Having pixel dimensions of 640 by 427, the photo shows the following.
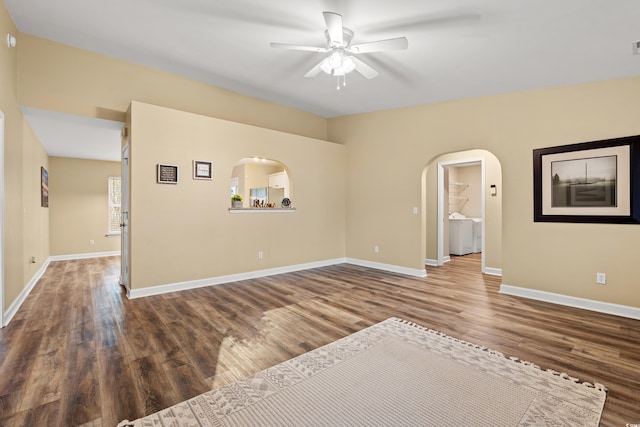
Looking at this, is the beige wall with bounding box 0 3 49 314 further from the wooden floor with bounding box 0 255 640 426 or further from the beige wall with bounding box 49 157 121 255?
the beige wall with bounding box 49 157 121 255

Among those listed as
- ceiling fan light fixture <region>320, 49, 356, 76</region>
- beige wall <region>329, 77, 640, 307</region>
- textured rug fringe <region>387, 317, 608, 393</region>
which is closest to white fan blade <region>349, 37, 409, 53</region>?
ceiling fan light fixture <region>320, 49, 356, 76</region>

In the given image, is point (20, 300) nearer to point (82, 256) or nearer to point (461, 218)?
point (82, 256)

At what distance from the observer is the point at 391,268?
18.2ft

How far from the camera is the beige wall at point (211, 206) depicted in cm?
393

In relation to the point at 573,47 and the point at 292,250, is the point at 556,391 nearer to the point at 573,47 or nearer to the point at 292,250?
the point at 573,47

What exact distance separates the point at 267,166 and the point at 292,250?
5.60 metres

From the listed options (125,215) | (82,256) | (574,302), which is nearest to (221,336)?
(125,215)

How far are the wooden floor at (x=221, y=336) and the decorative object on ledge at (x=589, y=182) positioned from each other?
3.80 ft

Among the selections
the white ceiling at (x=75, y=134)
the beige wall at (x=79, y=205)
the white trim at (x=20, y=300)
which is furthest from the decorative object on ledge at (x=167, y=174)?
the beige wall at (x=79, y=205)

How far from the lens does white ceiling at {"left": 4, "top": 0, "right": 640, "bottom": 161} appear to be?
2.66m

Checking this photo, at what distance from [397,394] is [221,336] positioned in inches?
64.2

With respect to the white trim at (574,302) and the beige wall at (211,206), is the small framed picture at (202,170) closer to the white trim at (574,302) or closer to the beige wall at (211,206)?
the beige wall at (211,206)

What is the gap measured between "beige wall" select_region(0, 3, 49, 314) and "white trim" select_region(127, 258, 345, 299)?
4.00 feet

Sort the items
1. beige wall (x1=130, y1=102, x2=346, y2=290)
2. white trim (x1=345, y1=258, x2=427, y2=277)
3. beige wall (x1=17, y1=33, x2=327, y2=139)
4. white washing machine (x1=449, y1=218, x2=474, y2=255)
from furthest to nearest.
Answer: white washing machine (x1=449, y1=218, x2=474, y2=255), white trim (x1=345, y1=258, x2=427, y2=277), beige wall (x1=130, y1=102, x2=346, y2=290), beige wall (x1=17, y1=33, x2=327, y2=139)
